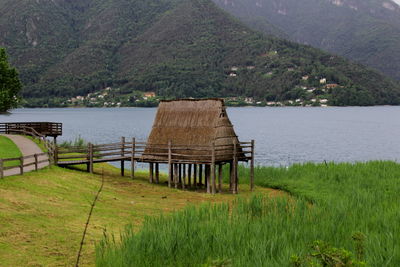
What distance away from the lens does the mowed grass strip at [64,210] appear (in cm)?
1249

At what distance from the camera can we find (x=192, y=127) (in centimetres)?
3052

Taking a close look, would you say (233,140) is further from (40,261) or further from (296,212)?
(40,261)

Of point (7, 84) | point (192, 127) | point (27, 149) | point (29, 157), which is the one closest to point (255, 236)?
point (192, 127)

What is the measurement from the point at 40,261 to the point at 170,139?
1959 centimetres

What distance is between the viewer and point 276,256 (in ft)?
30.9

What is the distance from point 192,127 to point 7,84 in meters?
31.0

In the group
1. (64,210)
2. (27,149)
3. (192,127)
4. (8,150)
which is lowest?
(64,210)

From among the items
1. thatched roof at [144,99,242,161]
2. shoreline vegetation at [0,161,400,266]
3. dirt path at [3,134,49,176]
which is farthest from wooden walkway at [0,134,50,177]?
thatched roof at [144,99,242,161]

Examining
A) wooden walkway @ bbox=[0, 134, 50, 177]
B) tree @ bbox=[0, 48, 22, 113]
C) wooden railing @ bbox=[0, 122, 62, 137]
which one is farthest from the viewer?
tree @ bbox=[0, 48, 22, 113]

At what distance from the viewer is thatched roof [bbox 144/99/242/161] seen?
1166 inches

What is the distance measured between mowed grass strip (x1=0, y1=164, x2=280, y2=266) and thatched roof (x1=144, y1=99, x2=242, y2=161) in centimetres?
307

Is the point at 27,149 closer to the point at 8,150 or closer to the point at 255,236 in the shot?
the point at 8,150

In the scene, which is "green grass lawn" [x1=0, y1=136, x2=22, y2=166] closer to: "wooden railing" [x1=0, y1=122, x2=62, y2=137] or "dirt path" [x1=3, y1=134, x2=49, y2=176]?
"dirt path" [x1=3, y1=134, x2=49, y2=176]

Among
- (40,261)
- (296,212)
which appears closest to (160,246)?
(40,261)
